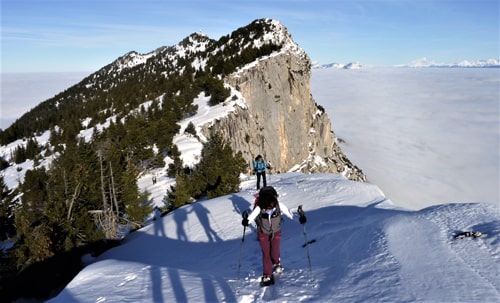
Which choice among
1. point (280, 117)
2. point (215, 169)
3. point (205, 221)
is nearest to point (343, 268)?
point (205, 221)

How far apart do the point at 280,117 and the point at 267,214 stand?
175 ft

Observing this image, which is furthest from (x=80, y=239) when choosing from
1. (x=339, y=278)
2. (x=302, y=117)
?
(x=302, y=117)

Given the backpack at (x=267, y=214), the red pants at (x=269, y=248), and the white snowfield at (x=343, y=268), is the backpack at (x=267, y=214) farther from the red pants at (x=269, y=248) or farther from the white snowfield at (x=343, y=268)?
the white snowfield at (x=343, y=268)

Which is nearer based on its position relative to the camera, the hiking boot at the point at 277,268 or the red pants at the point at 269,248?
the red pants at the point at 269,248

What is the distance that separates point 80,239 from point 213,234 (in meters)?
9.15

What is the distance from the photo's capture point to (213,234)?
13.9 m

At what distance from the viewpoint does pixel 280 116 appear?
59.4m

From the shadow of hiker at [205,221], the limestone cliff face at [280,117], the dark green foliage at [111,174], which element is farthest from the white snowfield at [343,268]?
the limestone cliff face at [280,117]

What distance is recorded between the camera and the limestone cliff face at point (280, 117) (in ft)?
163

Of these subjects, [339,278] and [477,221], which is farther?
[477,221]

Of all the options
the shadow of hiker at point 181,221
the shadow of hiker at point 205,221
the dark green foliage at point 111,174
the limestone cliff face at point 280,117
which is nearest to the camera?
the shadow of hiker at point 205,221

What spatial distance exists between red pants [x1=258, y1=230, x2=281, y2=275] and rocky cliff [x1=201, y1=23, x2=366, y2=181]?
120 ft

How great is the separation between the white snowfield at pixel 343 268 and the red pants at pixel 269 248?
15.8 inches

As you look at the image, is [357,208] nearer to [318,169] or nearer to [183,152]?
[183,152]
